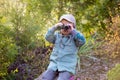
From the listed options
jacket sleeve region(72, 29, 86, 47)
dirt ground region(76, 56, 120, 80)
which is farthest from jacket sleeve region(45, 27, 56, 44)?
dirt ground region(76, 56, 120, 80)

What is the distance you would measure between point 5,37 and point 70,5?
2.96 metres

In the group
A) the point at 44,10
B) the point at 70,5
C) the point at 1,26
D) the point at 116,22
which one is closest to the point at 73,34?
the point at 1,26

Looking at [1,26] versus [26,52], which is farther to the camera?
[26,52]

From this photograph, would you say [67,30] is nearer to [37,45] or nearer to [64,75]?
[64,75]

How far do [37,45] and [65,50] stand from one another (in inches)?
60.4

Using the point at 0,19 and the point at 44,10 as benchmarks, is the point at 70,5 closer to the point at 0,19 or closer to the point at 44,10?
the point at 44,10

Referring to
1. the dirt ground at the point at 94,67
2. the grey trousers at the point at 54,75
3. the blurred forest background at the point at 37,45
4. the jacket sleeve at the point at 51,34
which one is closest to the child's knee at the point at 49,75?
the grey trousers at the point at 54,75

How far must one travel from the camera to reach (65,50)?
16.2 feet

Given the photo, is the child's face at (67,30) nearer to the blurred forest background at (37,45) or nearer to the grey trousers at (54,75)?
the grey trousers at (54,75)

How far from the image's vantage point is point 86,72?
641 cm

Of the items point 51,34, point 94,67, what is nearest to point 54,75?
point 51,34

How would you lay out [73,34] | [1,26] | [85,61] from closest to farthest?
[73,34] → [1,26] → [85,61]

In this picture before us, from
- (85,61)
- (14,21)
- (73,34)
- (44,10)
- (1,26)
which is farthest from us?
(44,10)

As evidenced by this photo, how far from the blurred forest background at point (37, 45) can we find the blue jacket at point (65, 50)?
0.58 meters
